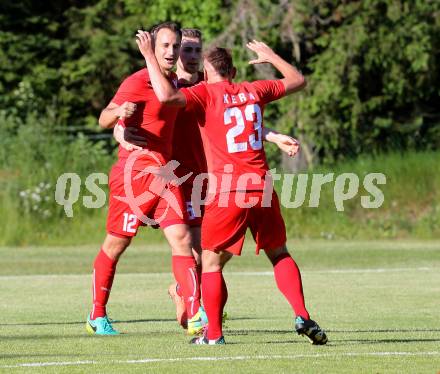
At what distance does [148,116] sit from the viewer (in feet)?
33.0

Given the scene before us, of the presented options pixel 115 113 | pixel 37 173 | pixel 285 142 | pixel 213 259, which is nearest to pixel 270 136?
pixel 285 142

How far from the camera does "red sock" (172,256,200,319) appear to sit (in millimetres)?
9820

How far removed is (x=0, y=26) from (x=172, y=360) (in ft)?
102

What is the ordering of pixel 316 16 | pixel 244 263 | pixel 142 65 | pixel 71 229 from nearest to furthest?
pixel 244 263
pixel 71 229
pixel 316 16
pixel 142 65

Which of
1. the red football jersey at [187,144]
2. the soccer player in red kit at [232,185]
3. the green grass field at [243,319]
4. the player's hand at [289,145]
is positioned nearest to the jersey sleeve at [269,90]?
the soccer player in red kit at [232,185]

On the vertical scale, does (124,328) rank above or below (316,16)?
above

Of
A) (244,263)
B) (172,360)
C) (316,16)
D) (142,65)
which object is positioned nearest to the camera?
(172,360)

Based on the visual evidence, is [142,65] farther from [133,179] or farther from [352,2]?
[133,179]

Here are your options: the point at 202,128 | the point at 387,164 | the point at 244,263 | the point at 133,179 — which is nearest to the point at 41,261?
the point at 244,263

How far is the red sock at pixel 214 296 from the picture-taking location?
29.1ft

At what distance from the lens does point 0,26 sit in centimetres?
3794

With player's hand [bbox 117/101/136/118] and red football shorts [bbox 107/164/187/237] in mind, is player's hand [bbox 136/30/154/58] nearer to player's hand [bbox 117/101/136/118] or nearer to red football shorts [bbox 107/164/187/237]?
player's hand [bbox 117/101/136/118]

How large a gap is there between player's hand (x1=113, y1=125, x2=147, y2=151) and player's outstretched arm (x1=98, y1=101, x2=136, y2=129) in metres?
0.07

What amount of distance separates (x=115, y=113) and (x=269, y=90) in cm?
124
